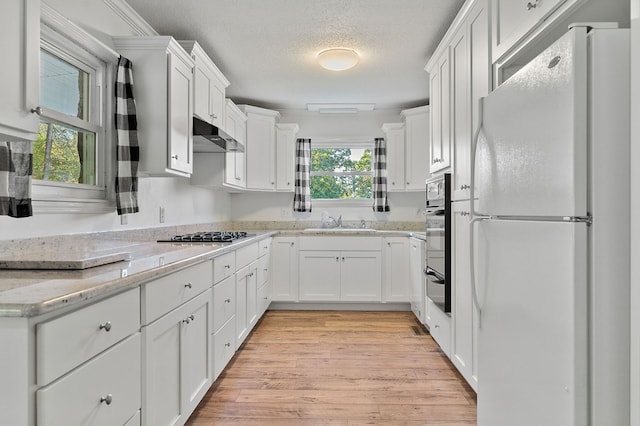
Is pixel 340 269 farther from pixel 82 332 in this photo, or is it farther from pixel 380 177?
pixel 82 332

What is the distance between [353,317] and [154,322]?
8.88 feet

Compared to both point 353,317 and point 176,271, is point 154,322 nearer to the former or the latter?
point 176,271

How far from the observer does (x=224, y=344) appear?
92.4 inches

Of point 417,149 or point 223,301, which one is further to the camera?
point 417,149

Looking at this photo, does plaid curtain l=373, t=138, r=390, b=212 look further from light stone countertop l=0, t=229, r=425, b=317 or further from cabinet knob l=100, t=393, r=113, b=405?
cabinet knob l=100, t=393, r=113, b=405

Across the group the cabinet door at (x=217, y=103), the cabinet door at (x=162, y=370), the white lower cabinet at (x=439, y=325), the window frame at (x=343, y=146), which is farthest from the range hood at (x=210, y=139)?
the white lower cabinet at (x=439, y=325)

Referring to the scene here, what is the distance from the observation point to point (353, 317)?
12.6 feet

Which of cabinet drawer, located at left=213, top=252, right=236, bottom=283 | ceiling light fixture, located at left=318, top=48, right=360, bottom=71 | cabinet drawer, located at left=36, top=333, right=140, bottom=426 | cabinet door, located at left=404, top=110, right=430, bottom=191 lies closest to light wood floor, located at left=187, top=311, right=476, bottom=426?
cabinet drawer, located at left=213, top=252, right=236, bottom=283

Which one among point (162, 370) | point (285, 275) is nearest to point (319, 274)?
point (285, 275)

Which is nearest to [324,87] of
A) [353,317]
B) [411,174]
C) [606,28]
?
[411,174]

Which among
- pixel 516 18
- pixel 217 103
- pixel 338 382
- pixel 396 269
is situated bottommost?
pixel 338 382

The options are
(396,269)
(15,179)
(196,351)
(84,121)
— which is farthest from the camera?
(396,269)

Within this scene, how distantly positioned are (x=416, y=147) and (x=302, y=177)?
4.64 feet

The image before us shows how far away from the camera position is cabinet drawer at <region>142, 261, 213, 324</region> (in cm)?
135
